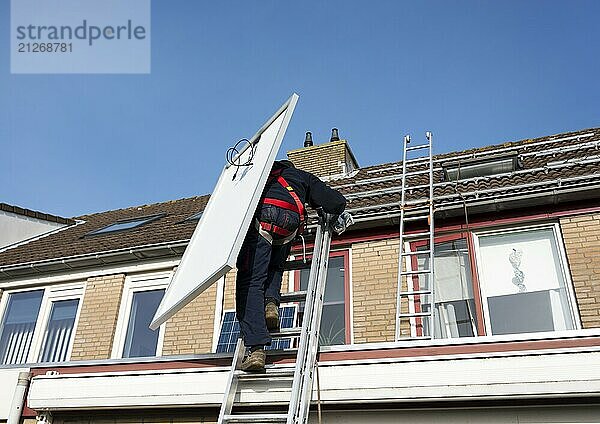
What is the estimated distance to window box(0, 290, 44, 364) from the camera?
896cm

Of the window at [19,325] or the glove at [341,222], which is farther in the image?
the window at [19,325]

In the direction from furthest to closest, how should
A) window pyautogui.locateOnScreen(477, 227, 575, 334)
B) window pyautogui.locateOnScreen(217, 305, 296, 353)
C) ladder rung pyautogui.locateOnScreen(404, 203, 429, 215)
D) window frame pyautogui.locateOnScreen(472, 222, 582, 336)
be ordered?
ladder rung pyautogui.locateOnScreen(404, 203, 429, 215) → window pyautogui.locateOnScreen(477, 227, 575, 334) → window frame pyautogui.locateOnScreen(472, 222, 582, 336) → window pyautogui.locateOnScreen(217, 305, 296, 353)

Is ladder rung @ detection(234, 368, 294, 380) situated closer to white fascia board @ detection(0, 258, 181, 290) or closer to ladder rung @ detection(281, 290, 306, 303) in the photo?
ladder rung @ detection(281, 290, 306, 303)

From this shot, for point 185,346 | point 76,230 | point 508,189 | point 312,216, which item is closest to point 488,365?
point 508,189

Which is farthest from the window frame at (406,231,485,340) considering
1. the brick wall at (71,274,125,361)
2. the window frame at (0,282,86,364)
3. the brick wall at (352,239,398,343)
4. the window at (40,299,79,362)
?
the window at (40,299,79,362)

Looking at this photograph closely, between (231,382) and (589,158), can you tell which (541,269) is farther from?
(231,382)

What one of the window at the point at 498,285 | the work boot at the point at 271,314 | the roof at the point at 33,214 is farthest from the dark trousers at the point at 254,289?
the roof at the point at 33,214

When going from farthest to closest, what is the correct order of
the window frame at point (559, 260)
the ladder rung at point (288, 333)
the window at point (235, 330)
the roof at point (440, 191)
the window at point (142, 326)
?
1. the window at point (142, 326)
2. the roof at point (440, 191)
3. the window frame at point (559, 260)
4. the window at point (235, 330)
5. the ladder rung at point (288, 333)

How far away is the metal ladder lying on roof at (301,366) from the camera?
3965 mm

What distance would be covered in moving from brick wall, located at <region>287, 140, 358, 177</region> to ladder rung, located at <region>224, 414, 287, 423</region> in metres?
8.43

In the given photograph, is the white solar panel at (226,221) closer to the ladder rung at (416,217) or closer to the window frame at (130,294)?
the ladder rung at (416,217)

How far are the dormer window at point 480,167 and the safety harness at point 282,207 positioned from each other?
4.43m

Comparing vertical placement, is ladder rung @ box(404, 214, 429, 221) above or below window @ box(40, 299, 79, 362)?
Answer: above

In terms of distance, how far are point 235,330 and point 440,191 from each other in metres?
3.57
